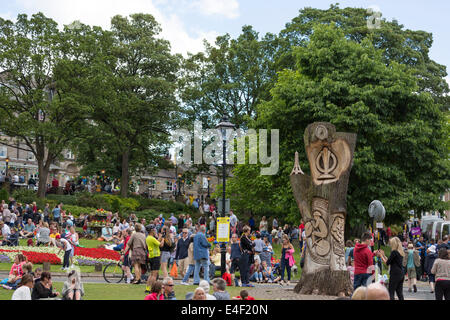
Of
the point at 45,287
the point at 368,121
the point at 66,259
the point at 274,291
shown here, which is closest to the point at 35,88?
the point at 368,121

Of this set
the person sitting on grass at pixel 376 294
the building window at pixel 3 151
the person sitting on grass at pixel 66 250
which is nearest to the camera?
the person sitting on grass at pixel 376 294

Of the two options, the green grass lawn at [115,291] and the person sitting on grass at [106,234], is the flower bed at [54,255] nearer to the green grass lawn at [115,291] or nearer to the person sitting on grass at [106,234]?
the green grass lawn at [115,291]

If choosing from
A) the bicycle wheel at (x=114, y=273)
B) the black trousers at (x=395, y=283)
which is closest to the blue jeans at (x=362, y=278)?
the black trousers at (x=395, y=283)

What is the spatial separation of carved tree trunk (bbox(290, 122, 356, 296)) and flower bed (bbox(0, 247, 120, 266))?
903cm

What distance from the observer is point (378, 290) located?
7.26 m

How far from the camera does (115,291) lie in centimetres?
1692

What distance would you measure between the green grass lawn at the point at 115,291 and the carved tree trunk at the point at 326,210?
2581 millimetres

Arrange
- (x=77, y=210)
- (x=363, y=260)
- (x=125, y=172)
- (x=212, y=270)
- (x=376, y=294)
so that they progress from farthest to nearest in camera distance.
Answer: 1. (x=125, y=172)
2. (x=77, y=210)
3. (x=212, y=270)
4. (x=363, y=260)
5. (x=376, y=294)

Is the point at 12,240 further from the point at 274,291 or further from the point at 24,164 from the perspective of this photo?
the point at 24,164

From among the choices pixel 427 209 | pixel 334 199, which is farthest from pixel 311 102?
pixel 334 199

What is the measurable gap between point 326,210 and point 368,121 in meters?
12.9

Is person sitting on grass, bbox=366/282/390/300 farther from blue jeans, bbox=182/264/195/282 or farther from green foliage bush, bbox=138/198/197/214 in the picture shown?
green foliage bush, bbox=138/198/197/214

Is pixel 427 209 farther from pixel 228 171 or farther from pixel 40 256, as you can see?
pixel 228 171

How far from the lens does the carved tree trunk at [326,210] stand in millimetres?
18031
